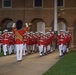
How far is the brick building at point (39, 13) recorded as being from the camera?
4291 cm

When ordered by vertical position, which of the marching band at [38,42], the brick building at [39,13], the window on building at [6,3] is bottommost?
the marching band at [38,42]

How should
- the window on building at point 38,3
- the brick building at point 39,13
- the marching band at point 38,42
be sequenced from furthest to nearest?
the window on building at point 38,3
the brick building at point 39,13
the marching band at point 38,42

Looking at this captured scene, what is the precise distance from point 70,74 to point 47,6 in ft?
97.5

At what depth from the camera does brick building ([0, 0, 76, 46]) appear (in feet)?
141

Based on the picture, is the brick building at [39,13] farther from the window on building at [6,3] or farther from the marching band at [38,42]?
the marching band at [38,42]

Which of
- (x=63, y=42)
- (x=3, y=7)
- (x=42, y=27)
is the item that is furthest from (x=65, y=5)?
(x=63, y=42)

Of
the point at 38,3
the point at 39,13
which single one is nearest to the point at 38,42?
the point at 39,13

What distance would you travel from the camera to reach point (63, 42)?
24.9m

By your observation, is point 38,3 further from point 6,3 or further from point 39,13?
point 6,3

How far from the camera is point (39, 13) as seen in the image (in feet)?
142

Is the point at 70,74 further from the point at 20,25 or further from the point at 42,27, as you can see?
the point at 42,27

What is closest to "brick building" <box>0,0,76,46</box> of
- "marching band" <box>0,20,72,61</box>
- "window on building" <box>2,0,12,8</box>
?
"window on building" <box>2,0,12,8</box>

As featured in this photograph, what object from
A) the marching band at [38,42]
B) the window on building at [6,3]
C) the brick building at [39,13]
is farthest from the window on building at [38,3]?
the marching band at [38,42]

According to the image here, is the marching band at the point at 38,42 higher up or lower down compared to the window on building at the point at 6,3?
lower down
